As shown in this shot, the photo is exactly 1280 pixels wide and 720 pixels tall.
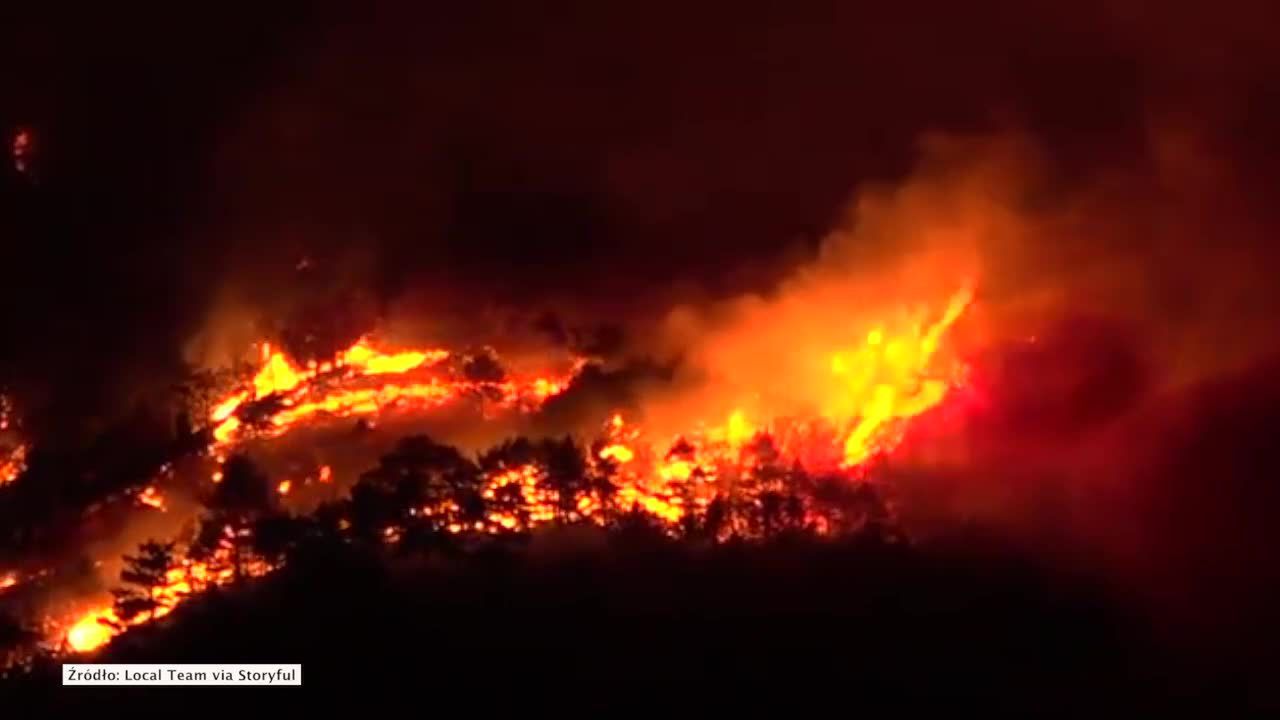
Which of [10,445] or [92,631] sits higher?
[10,445]

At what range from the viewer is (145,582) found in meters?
34.1

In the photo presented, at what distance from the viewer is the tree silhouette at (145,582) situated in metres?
34.1

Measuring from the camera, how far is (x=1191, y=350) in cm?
4038

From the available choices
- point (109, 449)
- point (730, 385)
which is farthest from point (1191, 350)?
point (109, 449)

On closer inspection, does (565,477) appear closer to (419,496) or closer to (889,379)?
(419,496)

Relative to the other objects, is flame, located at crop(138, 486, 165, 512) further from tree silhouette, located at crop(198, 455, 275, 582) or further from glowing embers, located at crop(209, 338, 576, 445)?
glowing embers, located at crop(209, 338, 576, 445)

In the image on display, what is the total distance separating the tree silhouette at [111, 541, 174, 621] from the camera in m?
34.1

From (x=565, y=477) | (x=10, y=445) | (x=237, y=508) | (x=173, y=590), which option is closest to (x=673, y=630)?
(x=565, y=477)

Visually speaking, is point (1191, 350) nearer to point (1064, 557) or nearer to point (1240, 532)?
point (1240, 532)

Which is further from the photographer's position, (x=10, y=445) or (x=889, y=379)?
(x=10, y=445)
